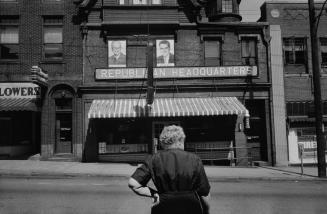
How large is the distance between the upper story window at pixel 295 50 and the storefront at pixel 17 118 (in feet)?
43.7

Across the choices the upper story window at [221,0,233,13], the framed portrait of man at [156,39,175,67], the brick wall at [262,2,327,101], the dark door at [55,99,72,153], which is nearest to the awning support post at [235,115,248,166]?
the brick wall at [262,2,327,101]

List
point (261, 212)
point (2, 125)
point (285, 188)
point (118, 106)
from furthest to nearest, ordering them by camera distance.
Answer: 1. point (2, 125)
2. point (118, 106)
3. point (285, 188)
4. point (261, 212)

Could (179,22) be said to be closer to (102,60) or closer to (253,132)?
(102,60)

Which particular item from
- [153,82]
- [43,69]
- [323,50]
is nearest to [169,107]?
[153,82]

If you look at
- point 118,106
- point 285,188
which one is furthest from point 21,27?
point 285,188

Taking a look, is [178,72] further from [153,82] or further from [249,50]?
[249,50]

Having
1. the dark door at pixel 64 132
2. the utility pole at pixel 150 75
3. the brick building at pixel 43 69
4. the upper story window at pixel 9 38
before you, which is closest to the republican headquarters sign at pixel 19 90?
the brick building at pixel 43 69

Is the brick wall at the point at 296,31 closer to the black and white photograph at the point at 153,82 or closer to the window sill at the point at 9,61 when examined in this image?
the black and white photograph at the point at 153,82

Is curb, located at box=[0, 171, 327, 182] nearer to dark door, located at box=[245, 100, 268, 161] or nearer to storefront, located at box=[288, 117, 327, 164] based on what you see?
storefront, located at box=[288, 117, 327, 164]

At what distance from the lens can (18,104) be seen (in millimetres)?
18266

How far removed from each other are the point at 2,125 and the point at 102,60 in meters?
6.15

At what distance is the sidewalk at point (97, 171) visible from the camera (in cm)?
1446

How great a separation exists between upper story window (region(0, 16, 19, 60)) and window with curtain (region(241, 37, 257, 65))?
1199 cm

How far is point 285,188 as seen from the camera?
472 inches
